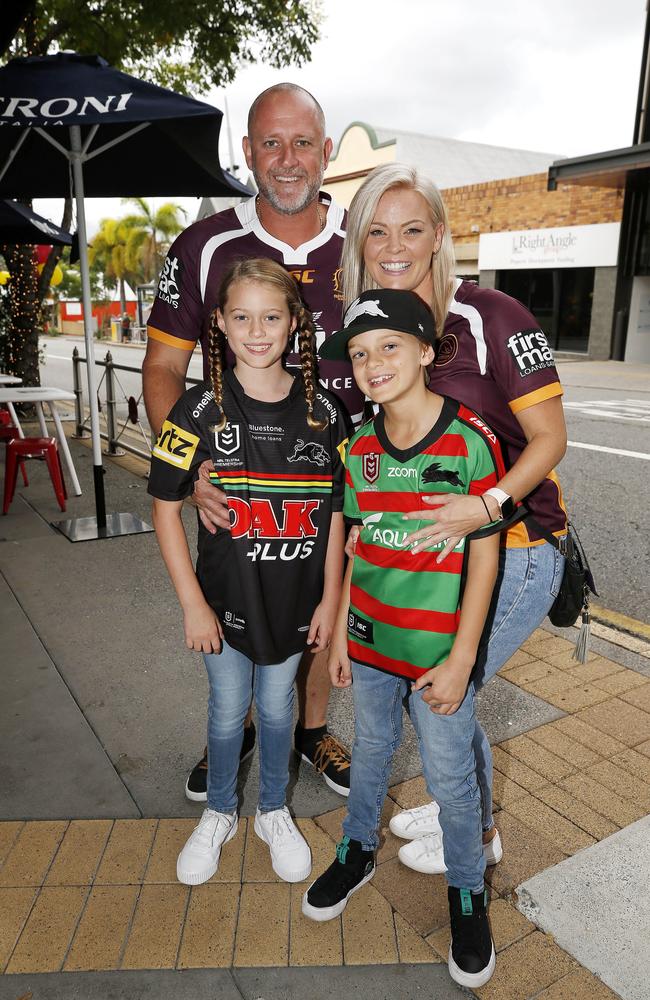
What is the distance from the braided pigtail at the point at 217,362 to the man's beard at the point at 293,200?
540 millimetres

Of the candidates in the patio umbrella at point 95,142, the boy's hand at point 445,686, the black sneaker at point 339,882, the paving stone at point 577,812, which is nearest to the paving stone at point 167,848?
the black sneaker at point 339,882

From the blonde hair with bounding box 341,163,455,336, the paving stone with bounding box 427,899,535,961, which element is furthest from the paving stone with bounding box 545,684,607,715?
the blonde hair with bounding box 341,163,455,336

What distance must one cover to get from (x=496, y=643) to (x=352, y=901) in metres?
0.94

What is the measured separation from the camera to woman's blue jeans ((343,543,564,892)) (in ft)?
6.35

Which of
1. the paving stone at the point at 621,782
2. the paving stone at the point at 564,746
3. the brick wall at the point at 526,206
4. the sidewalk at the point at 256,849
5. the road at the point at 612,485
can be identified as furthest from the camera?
the brick wall at the point at 526,206

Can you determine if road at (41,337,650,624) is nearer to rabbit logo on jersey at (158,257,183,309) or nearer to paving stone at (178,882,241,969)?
paving stone at (178,882,241,969)

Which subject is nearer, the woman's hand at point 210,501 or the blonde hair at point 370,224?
the blonde hair at point 370,224

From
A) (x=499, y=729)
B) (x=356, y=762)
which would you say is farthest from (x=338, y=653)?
(x=499, y=729)

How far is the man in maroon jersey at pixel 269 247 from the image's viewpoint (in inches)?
99.5

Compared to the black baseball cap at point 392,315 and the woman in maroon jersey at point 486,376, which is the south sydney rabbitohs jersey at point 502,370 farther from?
the black baseball cap at point 392,315

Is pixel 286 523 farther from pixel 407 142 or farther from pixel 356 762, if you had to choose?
pixel 407 142

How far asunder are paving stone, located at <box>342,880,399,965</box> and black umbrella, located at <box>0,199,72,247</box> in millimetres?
7587

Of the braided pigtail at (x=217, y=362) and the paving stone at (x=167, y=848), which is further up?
the braided pigtail at (x=217, y=362)

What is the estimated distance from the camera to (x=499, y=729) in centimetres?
313
